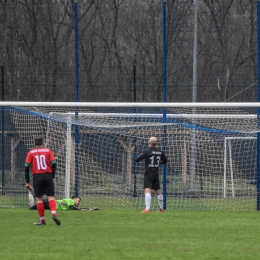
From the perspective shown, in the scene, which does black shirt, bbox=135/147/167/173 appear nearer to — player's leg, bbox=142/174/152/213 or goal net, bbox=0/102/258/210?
player's leg, bbox=142/174/152/213

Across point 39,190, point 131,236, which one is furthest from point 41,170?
point 131,236

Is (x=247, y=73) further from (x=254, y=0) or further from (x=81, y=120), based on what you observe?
(x=81, y=120)

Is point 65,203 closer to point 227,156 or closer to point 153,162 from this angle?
point 153,162

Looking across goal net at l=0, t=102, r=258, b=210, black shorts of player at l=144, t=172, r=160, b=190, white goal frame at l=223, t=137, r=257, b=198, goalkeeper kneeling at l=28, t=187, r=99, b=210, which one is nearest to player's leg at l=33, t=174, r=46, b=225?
goalkeeper kneeling at l=28, t=187, r=99, b=210

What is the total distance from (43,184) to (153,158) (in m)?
4.10

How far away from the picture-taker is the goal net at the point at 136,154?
18.7 metres

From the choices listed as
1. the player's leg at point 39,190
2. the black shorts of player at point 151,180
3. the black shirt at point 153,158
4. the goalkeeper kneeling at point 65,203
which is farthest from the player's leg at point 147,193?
the player's leg at point 39,190

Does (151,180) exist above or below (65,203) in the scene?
above

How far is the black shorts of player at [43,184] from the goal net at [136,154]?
4.59 m

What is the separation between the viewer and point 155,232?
13.0m

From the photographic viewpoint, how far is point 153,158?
17328 millimetres

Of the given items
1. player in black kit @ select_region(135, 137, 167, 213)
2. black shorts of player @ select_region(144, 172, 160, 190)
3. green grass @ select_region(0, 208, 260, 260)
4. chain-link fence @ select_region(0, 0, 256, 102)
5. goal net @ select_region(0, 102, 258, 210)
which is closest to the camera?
green grass @ select_region(0, 208, 260, 260)

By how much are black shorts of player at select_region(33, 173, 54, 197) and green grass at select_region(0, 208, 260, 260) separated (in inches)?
26.7

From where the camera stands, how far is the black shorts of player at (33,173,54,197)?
45.6 feet
